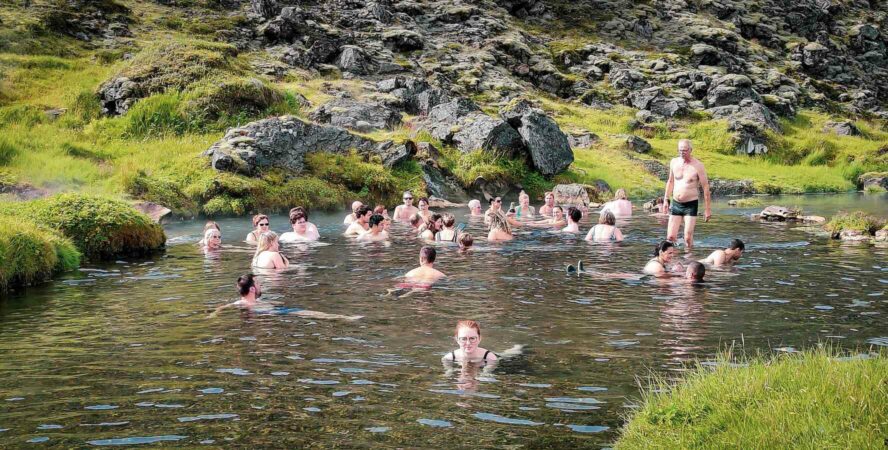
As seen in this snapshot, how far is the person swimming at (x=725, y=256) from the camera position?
19719 mm

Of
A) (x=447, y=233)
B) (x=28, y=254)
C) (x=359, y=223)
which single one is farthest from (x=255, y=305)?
(x=359, y=223)

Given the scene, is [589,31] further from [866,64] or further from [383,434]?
[383,434]

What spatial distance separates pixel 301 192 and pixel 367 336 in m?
24.7

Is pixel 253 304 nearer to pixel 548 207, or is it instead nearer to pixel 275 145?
pixel 548 207

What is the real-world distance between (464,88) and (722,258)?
4692 centimetres

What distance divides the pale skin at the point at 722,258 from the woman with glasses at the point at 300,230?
39.6ft

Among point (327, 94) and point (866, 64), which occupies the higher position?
point (866, 64)

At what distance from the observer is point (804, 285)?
17.0 m

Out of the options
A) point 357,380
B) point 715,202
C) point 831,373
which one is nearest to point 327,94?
point 715,202

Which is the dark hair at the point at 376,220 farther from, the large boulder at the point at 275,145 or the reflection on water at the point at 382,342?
the large boulder at the point at 275,145

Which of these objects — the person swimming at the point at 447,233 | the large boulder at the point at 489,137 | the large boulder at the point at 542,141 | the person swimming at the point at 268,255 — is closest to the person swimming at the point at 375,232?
the person swimming at the point at 447,233

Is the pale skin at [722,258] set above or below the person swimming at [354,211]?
below

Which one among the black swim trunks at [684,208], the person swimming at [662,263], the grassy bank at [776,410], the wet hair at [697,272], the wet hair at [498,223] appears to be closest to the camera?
the grassy bank at [776,410]

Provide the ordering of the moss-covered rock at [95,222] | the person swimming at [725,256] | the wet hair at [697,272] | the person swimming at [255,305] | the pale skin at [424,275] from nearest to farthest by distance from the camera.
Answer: the person swimming at [255,305] < the wet hair at [697,272] < the pale skin at [424,275] < the person swimming at [725,256] < the moss-covered rock at [95,222]
